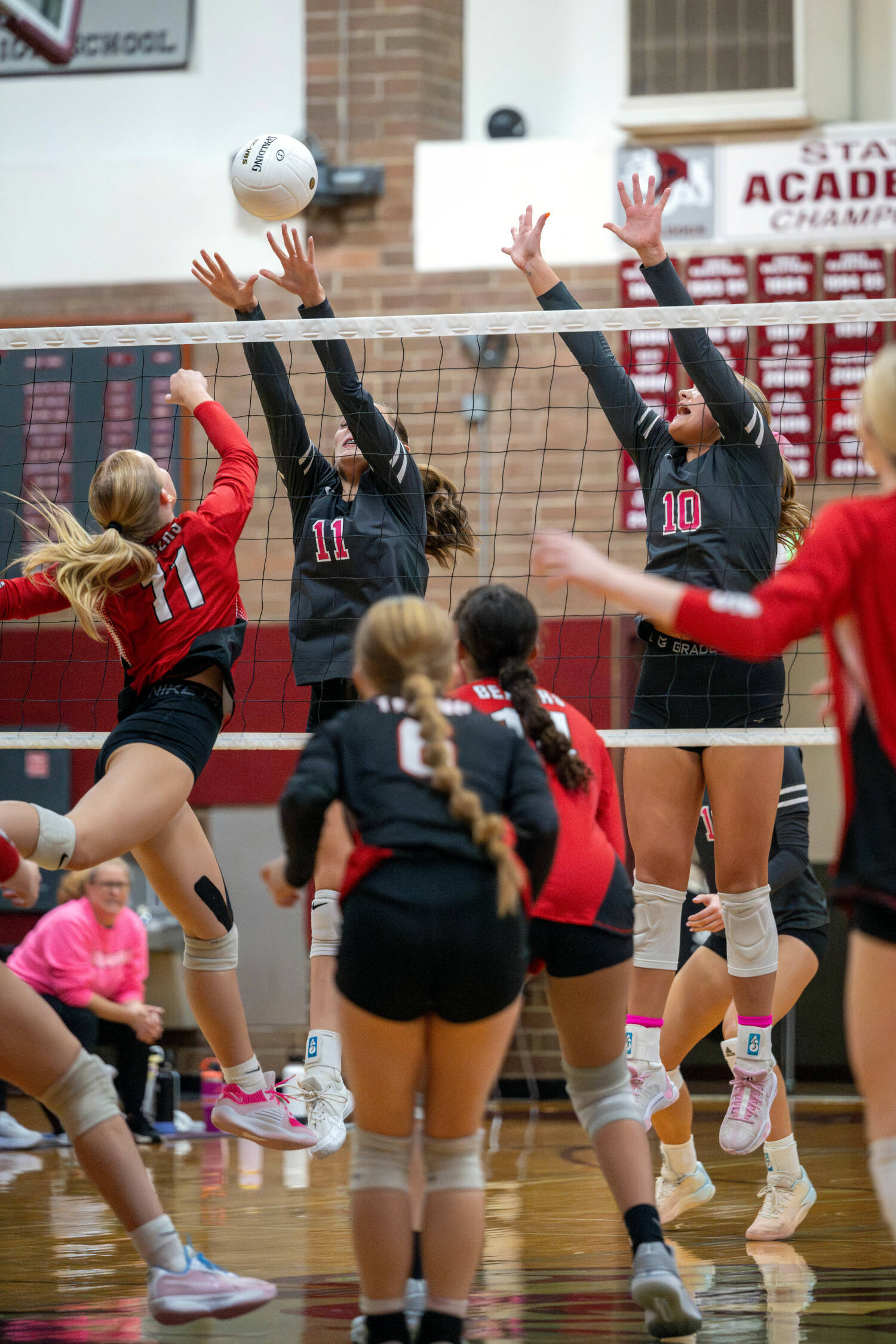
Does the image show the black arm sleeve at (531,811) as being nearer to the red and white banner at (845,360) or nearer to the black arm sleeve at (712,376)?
the black arm sleeve at (712,376)

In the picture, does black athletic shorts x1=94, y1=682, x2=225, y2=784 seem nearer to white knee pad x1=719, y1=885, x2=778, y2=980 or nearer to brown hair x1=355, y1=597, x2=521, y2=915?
brown hair x1=355, y1=597, x2=521, y2=915

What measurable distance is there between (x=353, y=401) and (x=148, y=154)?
19.1 feet

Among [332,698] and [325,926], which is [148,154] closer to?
[332,698]

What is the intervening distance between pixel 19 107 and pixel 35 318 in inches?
57.8

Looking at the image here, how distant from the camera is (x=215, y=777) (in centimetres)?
923

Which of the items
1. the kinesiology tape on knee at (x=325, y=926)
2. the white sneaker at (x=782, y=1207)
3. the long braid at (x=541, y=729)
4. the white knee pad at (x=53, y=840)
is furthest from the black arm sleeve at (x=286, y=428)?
the white sneaker at (x=782, y=1207)

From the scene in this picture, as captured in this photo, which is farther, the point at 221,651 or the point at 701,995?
the point at 701,995

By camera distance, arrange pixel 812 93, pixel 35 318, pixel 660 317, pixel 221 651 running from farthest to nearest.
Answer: pixel 35 318
pixel 812 93
pixel 660 317
pixel 221 651

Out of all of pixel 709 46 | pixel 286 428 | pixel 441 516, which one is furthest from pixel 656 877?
pixel 709 46

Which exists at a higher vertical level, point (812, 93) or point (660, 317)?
point (812, 93)

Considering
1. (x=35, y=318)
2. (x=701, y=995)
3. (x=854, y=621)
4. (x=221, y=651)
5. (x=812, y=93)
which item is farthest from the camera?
(x=35, y=318)

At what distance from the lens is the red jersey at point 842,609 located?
266 cm

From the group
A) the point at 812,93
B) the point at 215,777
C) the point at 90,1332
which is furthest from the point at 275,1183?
the point at 812,93

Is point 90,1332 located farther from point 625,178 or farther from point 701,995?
point 625,178
